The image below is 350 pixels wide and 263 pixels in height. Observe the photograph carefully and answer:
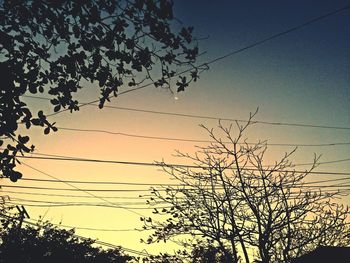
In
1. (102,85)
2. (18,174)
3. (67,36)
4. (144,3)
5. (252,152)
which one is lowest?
(18,174)

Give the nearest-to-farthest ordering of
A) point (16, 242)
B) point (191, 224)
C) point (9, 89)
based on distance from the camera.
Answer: point (9, 89) < point (191, 224) < point (16, 242)

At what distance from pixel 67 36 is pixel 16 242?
31452 millimetres

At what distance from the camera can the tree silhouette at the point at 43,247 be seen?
2945cm

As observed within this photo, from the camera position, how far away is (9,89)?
3.68 m

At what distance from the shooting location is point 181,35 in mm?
4695

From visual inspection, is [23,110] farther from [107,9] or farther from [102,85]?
[107,9]

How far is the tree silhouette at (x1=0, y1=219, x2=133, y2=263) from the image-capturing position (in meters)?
29.5

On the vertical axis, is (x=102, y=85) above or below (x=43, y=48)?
below

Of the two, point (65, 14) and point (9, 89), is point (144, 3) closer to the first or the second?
point (65, 14)

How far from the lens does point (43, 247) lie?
3453 cm

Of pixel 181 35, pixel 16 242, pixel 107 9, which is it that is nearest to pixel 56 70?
pixel 107 9

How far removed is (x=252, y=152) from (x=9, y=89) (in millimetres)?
10130

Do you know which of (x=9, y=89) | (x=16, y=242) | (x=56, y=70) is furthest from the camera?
(x=16, y=242)

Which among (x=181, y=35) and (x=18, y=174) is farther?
(x=181, y=35)
